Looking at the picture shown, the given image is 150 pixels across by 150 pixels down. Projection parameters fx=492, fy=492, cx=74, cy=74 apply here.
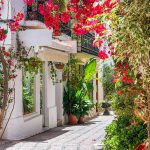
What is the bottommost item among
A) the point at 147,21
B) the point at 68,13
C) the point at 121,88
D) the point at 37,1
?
the point at 121,88

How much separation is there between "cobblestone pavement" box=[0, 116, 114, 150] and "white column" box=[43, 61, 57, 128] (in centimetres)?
57

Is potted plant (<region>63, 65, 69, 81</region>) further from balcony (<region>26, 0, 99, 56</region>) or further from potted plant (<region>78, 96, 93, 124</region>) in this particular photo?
balcony (<region>26, 0, 99, 56</region>)

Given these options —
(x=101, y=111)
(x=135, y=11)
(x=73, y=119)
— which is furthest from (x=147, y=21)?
(x=101, y=111)

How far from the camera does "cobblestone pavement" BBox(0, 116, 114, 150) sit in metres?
15.1

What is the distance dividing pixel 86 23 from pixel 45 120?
1342cm

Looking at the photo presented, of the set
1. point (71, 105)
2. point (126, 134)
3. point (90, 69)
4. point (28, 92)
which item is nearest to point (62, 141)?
point (28, 92)

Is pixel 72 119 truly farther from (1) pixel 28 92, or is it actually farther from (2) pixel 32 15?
(2) pixel 32 15

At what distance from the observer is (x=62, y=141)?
664 inches

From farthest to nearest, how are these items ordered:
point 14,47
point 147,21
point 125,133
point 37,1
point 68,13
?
point 37,1
point 14,47
point 125,133
point 68,13
point 147,21

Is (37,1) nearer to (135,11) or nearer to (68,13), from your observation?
(68,13)

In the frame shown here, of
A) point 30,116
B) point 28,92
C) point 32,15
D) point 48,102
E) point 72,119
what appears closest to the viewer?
point 32,15

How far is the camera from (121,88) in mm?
10383

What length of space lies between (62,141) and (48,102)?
5.23 meters

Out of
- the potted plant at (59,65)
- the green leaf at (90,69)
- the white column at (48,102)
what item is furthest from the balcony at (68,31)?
the white column at (48,102)
